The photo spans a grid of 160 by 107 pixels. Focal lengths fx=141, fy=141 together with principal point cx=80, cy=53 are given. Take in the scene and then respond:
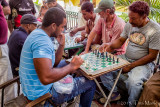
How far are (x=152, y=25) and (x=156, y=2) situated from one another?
1788 mm

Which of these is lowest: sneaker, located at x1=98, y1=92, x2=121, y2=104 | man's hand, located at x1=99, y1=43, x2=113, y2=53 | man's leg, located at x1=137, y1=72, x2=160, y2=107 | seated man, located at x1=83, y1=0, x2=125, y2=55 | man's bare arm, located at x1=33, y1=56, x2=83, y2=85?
sneaker, located at x1=98, y1=92, x2=121, y2=104

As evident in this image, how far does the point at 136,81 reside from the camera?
2.57 metres

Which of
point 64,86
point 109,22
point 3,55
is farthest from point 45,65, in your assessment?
point 109,22

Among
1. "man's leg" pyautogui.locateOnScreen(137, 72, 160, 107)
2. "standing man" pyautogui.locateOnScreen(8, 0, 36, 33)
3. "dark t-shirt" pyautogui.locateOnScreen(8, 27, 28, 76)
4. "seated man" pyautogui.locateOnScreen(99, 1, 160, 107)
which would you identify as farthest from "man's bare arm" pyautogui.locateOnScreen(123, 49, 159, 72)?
"standing man" pyautogui.locateOnScreen(8, 0, 36, 33)

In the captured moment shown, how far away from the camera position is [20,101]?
2.15m

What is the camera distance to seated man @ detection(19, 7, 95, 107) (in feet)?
5.44

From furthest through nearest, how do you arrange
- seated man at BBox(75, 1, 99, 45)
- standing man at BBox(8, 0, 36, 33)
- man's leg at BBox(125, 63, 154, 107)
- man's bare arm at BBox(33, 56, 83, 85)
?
1. standing man at BBox(8, 0, 36, 33)
2. seated man at BBox(75, 1, 99, 45)
3. man's leg at BBox(125, 63, 154, 107)
4. man's bare arm at BBox(33, 56, 83, 85)

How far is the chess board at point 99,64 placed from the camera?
2.08 m

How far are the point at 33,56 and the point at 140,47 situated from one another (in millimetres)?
2154

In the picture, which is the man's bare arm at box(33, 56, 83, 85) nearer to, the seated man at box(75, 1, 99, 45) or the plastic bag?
the plastic bag

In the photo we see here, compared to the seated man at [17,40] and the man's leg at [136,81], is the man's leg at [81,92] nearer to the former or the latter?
the man's leg at [136,81]

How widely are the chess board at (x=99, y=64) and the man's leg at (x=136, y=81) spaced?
0.48 metres

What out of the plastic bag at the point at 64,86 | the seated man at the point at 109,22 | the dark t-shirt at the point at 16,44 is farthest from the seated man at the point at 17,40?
the seated man at the point at 109,22

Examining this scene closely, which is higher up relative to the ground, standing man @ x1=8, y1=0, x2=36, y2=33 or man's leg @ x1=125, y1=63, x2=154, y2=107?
standing man @ x1=8, y1=0, x2=36, y2=33
